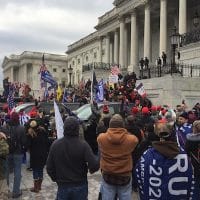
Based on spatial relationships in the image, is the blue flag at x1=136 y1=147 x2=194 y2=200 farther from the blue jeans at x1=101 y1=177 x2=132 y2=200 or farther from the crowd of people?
the blue jeans at x1=101 y1=177 x2=132 y2=200

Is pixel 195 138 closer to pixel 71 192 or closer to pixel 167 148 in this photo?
pixel 71 192

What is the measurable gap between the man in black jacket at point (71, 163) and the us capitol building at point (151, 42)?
16893mm

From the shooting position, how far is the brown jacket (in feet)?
22.0

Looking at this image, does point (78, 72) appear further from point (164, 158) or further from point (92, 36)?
point (164, 158)

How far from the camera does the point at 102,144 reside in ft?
22.3

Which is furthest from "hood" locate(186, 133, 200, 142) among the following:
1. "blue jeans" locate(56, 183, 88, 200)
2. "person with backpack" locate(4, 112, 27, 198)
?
"person with backpack" locate(4, 112, 27, 198)

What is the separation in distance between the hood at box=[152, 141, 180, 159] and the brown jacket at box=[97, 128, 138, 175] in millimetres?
1826

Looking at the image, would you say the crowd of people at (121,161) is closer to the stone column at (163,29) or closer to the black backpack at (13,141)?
the black backpack at (13,141)

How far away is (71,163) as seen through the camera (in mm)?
6156

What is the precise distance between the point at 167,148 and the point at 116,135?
1926 mm

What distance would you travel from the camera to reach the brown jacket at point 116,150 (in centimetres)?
672

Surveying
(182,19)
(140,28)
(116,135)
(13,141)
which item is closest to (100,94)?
(13,141)

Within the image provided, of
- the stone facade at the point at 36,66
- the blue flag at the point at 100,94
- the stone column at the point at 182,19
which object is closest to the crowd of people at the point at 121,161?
the blue flag at the point at 100,94

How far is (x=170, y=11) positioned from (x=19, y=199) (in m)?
41.5
